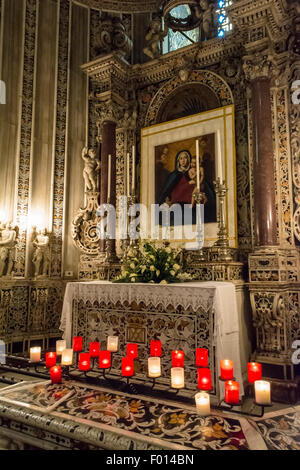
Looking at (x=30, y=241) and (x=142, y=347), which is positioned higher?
(x=30, y=241)

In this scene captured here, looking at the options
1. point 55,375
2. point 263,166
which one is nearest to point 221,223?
point 263,166

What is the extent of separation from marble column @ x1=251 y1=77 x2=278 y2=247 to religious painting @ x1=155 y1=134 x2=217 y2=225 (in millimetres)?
921

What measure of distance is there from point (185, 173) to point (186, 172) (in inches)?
1.0

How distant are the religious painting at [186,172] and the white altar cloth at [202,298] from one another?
168 cm

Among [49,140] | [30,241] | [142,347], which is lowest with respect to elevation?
[142,347]

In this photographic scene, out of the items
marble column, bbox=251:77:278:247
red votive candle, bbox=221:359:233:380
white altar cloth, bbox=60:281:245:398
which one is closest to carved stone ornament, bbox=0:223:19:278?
white altar cloth, bbox=60:281:245:398

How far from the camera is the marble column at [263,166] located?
14.8ft

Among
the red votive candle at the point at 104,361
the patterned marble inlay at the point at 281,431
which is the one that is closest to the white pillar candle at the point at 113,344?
the red votive candle at the point at 104,361

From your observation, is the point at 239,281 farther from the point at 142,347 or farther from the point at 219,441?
the point at 219,441

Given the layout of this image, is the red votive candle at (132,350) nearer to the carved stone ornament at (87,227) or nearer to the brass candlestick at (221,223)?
the brass candlestick at (221,223)

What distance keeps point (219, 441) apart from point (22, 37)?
Result: 733 centimetres

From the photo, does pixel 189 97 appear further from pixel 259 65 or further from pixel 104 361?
pixel 104 361

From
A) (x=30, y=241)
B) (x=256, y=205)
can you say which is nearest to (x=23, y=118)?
(x=30, y=241)

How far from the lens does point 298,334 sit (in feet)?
14.3
